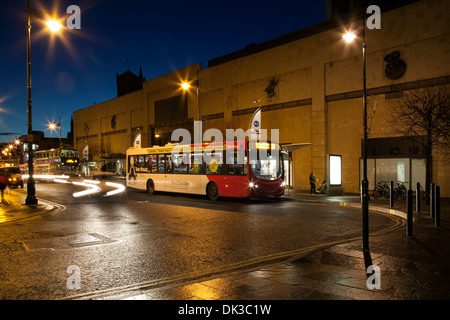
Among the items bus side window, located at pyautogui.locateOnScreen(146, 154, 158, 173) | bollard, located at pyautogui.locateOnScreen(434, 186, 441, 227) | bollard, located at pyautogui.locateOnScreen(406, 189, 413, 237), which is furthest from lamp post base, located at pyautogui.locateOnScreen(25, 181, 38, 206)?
bollard, located at pyautogui.locateOnScreen(434, 186, 441, 227)

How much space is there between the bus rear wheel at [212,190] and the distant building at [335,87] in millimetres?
7949

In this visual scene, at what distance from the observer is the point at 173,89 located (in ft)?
131

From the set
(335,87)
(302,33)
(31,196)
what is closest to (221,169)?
(31,196)

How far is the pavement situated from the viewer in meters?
4.73

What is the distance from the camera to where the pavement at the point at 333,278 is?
15.5 feet

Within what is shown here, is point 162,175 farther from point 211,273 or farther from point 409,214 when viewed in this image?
point 211,273

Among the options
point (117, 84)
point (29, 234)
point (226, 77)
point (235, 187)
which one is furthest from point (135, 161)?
point (117, 84)

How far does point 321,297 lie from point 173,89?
123 ft

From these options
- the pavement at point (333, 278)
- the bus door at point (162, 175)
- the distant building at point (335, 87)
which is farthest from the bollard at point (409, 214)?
the bus door at point (162, 175)

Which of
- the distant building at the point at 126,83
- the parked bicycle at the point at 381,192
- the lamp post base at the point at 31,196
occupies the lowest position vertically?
the parked bicycle at the point at 381,192

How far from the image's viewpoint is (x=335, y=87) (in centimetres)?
2470

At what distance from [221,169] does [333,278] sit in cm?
1286

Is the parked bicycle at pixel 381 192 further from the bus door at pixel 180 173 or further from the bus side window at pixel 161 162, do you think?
the bus side window at pixel 161 162

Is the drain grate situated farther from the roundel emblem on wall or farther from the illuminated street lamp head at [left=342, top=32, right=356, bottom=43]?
the roundel emblem on wall
